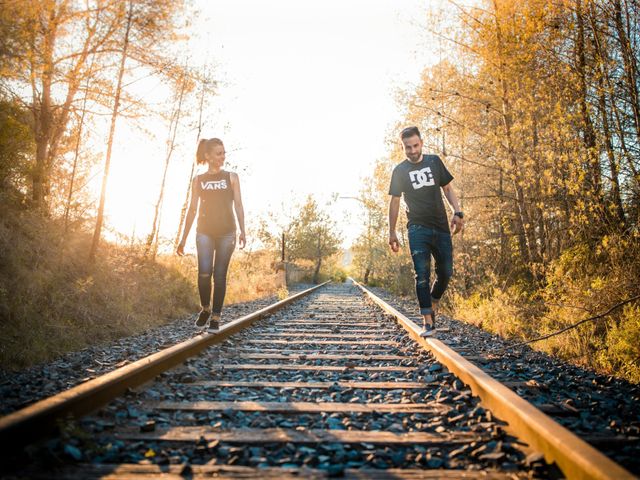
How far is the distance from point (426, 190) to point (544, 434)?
306 cm

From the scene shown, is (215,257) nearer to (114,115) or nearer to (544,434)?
(544,434)

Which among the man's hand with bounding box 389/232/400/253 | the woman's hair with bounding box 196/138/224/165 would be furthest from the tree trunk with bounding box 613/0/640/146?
the woman's hair with bounding box 196/138/224/165

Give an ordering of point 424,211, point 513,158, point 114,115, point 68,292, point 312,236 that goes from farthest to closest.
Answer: point 312,236 → point 114,115 → point 513,158 → point 68,292 → point 424,211

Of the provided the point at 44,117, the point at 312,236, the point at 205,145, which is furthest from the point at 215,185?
the point at 312,236

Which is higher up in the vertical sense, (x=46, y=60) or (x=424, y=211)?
(x=46, y=60)

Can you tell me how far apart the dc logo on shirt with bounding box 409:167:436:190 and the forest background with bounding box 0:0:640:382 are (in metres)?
1.98

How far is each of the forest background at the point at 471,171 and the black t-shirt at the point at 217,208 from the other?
7.11 feet

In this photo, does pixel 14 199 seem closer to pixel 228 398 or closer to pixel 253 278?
pixel 228 398

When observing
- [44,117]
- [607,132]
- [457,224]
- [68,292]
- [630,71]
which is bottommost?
[68,292]

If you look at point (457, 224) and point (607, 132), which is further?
point (607, 132)

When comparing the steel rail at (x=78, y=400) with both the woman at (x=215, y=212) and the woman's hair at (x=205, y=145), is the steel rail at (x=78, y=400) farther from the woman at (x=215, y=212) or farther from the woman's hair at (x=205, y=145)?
the woman's hair at (x=205, y=145)

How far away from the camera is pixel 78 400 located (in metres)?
2.25

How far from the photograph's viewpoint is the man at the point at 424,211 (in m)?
4.53

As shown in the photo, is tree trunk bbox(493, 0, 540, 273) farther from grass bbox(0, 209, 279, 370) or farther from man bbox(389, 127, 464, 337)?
grass bbox(0, 209, 279, 370)
